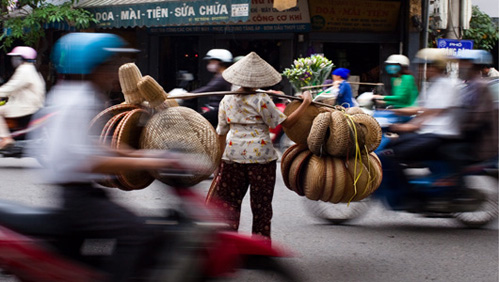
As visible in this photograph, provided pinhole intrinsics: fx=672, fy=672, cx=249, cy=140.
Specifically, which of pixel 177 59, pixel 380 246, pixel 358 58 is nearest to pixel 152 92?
pixel 380 246

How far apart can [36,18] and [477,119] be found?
1273 centimetres

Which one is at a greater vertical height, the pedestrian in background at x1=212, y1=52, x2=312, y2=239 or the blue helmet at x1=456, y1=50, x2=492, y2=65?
the blue helmet at x1=456, y1=50, x2=492, y2=65

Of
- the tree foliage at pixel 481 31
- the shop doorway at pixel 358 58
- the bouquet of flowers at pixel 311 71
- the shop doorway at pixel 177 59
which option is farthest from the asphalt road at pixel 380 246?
the tree foliage at pixel 481 31

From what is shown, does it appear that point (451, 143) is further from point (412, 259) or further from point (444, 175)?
point (412, 259)

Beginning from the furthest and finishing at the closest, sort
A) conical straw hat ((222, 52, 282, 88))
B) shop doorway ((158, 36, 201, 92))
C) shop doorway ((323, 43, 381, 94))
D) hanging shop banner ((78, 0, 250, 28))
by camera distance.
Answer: shop doorway ((158, 36, 201, 92))
shop doorway ((323, 43, 381, 94))
hanging shop banner ((78, 0, 250, 28))
conical straw hat ((222, 52, 282, 88))

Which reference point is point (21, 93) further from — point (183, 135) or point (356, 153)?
point (356, 153)

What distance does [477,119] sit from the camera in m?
5.91

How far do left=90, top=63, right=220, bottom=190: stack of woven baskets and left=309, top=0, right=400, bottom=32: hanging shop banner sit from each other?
11203 mm

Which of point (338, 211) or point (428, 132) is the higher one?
point (428, 132)

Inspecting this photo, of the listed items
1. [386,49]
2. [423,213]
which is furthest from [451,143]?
[386,49]

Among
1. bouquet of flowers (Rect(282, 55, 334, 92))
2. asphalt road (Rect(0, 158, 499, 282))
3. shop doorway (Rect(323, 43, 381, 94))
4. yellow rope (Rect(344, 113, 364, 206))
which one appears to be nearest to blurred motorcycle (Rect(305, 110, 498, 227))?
asphalt road (Rect(0, 158, 499, 282))

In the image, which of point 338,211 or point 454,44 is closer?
point 338,211

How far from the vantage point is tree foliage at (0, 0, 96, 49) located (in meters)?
16.0

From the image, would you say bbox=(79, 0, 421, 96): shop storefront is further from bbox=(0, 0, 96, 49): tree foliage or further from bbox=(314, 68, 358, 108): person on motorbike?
bbox=(314, 68, 358, 108): person on motorbike
